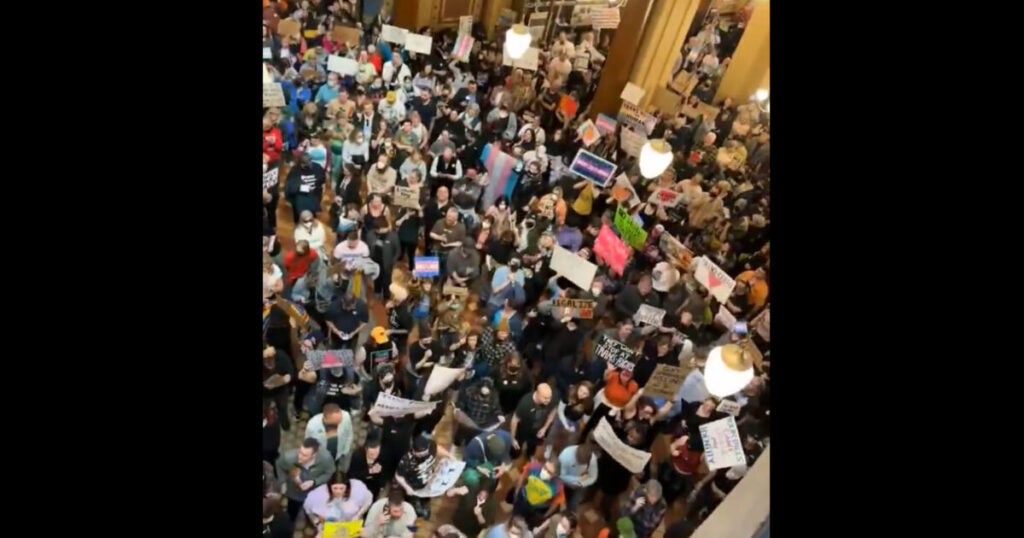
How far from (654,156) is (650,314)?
1024 millimetres

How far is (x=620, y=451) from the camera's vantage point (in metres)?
4.08

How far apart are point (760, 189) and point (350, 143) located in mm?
2714

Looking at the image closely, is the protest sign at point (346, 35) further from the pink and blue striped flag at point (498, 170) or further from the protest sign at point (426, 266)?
the protest sign at point (426, 266)

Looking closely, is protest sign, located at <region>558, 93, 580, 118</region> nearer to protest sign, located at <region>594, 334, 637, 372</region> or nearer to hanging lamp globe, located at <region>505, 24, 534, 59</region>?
hanging lamp globe, located at <region>505, 24, 534, 59</region>

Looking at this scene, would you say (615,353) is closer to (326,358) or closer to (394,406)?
(394,406)

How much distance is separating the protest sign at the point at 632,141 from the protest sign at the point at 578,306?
1020 mm

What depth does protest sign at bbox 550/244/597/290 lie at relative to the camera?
4438 millimetres

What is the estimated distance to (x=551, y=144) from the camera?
4.60m

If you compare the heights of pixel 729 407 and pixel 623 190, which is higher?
pixel 623 190

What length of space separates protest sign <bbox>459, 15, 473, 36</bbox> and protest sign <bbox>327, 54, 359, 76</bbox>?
71 centimetres

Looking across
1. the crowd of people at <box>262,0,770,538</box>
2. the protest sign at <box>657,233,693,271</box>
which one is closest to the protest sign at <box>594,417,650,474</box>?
the crowd of people at <box>262,0,770,538</box>

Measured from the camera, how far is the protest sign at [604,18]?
412cm

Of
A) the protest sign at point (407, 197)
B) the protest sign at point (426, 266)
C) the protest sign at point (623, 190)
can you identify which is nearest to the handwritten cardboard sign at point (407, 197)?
the protest sign at point (407, 197)

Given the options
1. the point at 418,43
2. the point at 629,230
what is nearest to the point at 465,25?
the point at 418,43
